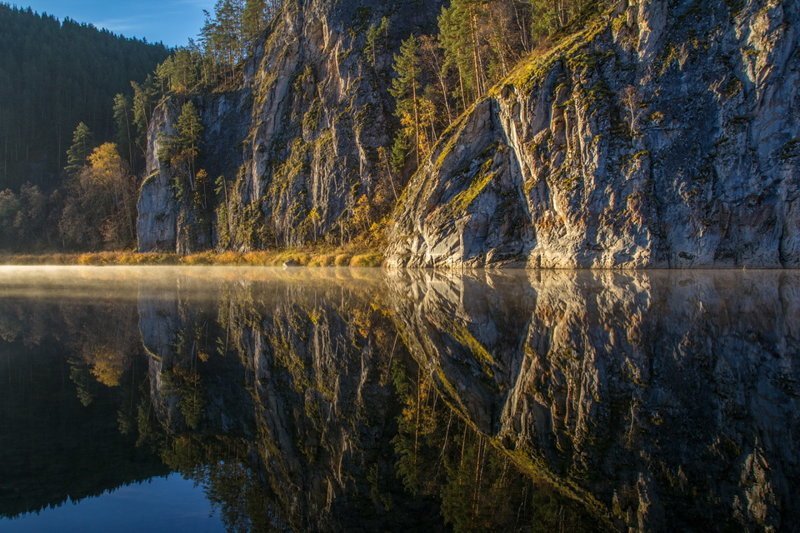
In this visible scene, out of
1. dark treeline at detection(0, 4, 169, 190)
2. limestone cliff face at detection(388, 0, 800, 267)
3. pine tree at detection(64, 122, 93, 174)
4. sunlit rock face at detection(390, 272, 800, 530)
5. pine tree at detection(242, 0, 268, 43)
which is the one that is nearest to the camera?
sunlit rock face at detection(390, 272, 800, 530)

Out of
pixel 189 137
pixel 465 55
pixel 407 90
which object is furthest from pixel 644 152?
pixel 189 137

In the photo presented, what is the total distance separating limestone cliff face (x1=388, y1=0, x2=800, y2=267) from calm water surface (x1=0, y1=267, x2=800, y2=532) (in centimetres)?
2096

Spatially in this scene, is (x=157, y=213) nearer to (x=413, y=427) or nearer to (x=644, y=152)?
(x=644, y=152)

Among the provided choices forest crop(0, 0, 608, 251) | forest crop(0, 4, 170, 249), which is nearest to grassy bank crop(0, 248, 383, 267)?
forest crop(0, 0, 608, 251)

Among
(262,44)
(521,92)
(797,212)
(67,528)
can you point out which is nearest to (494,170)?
(521,92)

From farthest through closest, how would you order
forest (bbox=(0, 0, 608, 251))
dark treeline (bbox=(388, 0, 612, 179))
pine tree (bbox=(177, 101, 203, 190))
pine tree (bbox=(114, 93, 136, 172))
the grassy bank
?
pine tree (bbox=(114, 93, 136, 172)), pine tree (bbox=(177, 101, 203, 190)), the grassy bank, forest (bbox=(0, 0, 608, 251)), dark treeline (bbox=(388, 0, 612, 179))

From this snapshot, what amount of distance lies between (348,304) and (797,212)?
25.4 m

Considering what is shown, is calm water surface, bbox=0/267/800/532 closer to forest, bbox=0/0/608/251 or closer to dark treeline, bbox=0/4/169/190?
forest, bbox=0/0/608/251

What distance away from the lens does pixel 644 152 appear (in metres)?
33.5

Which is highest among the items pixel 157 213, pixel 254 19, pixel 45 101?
pixel 254 19

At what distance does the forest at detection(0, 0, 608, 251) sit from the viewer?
163ft

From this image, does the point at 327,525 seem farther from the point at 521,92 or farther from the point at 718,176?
the point at 521,92

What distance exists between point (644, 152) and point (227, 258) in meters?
47.3

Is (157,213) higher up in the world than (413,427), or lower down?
higher up
